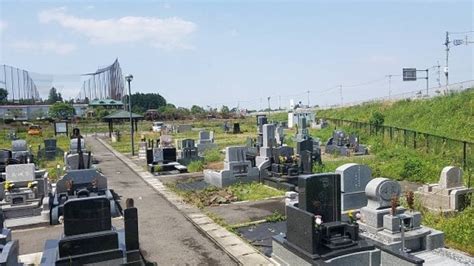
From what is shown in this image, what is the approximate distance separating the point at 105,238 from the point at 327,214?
4.47 metres

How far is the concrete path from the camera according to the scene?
26.9 ft

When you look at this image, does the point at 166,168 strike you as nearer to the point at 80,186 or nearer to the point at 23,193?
the point at 80,186

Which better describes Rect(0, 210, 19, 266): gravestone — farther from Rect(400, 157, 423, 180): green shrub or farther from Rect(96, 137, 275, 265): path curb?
Rect(400, 157, 423, 180): green shrub

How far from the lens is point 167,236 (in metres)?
9.73

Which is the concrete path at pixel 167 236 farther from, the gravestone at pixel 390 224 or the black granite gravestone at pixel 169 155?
the black granite gravestone at pixel 169 155

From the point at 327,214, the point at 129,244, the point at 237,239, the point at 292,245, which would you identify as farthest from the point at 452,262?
the point at 129,244

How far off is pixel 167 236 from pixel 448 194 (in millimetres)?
8064

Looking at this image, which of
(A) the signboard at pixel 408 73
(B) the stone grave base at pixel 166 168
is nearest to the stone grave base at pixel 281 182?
(B) the stone grave base at pixel 166 168

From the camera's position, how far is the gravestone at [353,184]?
11062 mm

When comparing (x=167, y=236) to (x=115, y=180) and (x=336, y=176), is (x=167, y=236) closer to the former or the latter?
(x=336, y=176)

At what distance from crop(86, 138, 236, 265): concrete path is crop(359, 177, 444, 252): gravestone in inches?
124

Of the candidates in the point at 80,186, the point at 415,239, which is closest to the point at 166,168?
the point at 80,186

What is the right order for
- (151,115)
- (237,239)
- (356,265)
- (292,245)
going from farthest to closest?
(151,115) < (237,239) < (292,245) < (356,265)

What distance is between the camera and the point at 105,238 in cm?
736
